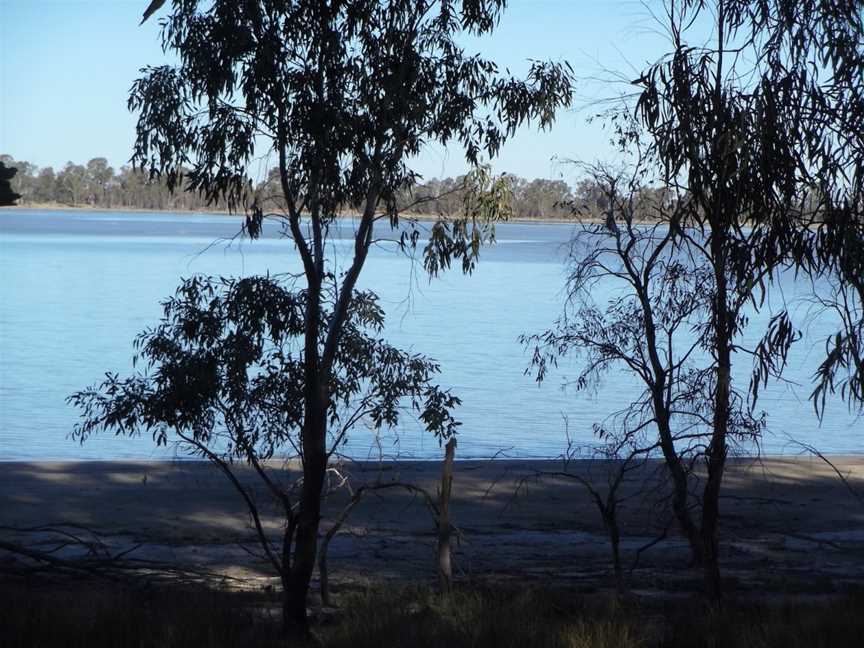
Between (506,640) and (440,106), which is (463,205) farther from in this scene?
(506,640)

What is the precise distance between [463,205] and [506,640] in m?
2.99

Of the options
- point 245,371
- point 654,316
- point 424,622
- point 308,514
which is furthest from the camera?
point 654,316

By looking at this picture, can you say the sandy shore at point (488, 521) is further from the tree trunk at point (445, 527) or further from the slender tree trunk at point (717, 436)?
the slender tree trunk at point (717, 436)

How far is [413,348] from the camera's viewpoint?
3145cm

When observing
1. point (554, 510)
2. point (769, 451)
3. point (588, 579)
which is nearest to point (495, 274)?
point (769, 451)

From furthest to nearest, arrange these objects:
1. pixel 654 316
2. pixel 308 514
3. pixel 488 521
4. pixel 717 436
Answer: pixel 488 521 < pixel 654 316 < pixel 717 436 < pixel 308 514

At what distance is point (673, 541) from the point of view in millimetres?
12742

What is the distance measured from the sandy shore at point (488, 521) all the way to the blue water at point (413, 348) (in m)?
1.03

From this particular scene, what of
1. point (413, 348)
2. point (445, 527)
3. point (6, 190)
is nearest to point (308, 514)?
point (445, 527)

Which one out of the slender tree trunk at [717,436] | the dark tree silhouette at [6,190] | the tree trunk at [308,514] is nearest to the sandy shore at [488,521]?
the slender tree trunk at [717,436]

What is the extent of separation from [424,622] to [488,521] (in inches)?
259

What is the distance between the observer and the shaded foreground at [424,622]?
6191 mm

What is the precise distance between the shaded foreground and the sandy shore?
6.56 ft

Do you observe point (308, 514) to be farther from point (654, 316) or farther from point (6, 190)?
point (654, 316)
